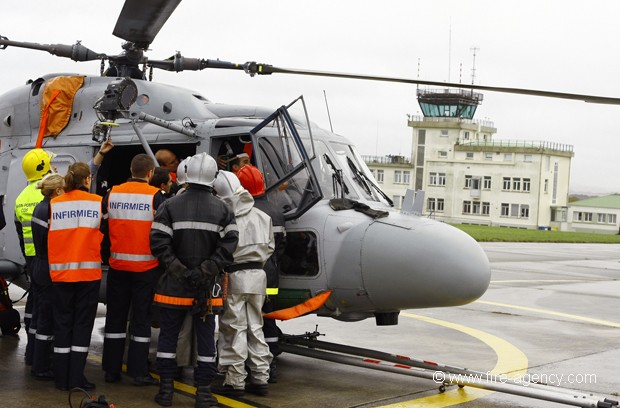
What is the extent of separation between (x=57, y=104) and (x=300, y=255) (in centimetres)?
383

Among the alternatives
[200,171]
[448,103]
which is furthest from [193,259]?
[448,103]

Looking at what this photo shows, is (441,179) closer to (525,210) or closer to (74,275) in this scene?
(525,210)

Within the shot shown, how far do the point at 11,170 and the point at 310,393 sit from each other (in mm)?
4761

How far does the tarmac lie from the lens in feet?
22.7

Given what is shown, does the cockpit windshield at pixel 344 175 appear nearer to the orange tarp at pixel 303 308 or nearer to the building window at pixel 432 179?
the orange tarp at pixel 303 308

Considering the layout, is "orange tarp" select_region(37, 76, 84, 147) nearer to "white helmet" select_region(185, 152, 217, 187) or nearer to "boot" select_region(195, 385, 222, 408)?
"white helmet" select_region(185, 152, 217, 187)

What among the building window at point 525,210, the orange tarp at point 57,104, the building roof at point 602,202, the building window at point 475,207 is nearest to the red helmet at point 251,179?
the orange tarp at point 57,104

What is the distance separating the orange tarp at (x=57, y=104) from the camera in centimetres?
945

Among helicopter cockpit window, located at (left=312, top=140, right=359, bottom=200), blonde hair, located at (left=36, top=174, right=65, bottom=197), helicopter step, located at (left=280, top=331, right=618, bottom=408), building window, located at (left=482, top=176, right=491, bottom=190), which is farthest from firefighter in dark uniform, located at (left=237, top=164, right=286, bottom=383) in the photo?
building window, located at (left=482, top=176, right=491, bottom=190)

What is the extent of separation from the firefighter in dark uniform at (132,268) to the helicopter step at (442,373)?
1.68 m

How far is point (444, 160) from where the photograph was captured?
299 ft

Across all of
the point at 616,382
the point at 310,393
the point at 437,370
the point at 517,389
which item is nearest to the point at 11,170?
the point at 310,393

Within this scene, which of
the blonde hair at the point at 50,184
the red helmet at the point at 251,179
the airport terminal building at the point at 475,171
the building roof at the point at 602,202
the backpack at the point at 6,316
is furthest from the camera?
the building roof at the point at 602,202

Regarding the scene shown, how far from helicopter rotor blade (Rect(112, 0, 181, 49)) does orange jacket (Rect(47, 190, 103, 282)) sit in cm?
159
